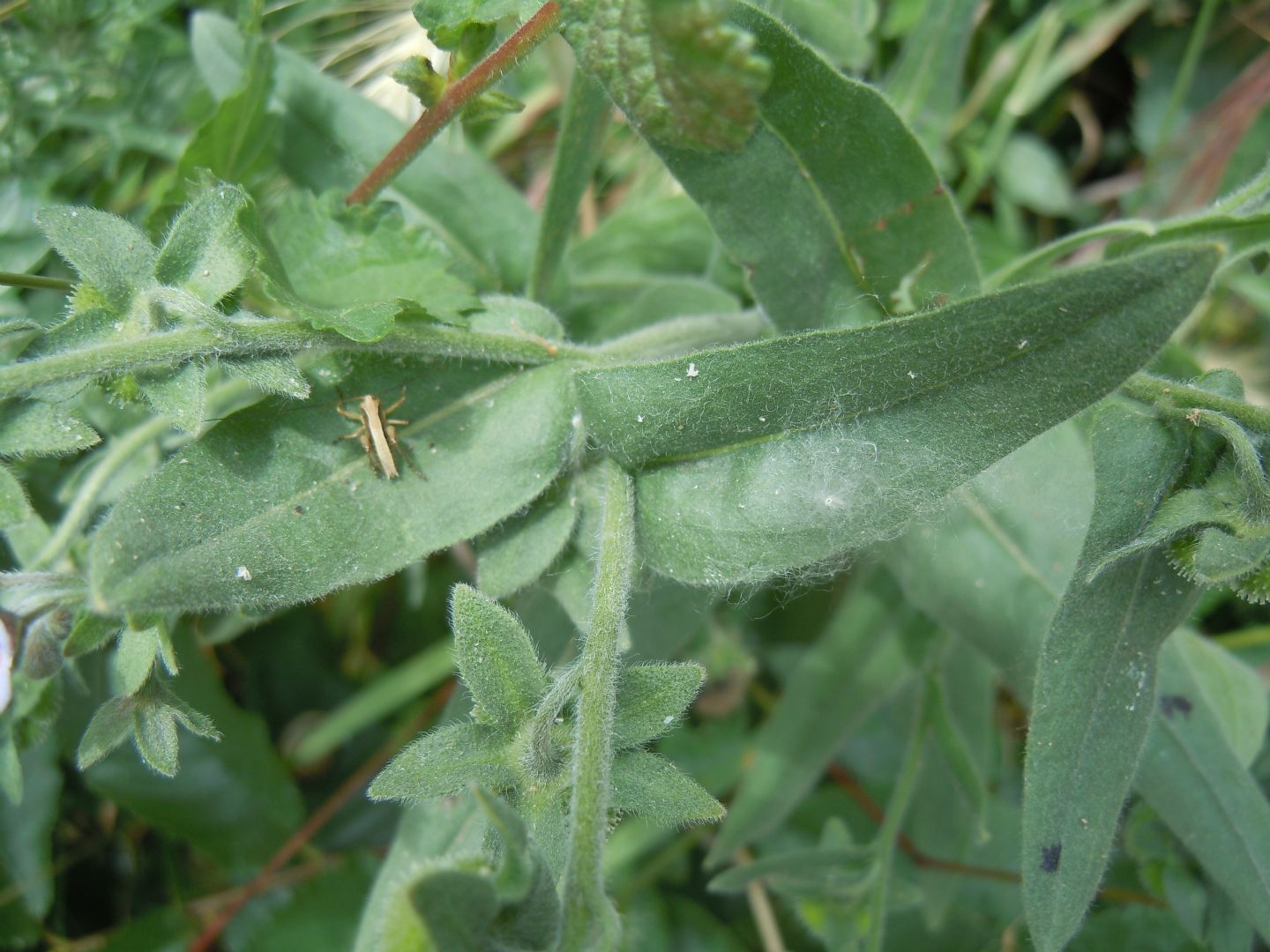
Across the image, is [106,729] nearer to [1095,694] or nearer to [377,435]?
[377,435]

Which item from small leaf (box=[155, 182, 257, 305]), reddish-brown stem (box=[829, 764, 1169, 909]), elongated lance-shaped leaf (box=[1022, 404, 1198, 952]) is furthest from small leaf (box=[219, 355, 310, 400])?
reddish-brown stem (box=[829, 764, 1169, 909])

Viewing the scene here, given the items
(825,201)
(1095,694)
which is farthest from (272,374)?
(1095,694)

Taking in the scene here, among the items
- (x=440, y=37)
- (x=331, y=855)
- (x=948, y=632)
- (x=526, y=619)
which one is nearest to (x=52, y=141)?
(x=440, y=37)

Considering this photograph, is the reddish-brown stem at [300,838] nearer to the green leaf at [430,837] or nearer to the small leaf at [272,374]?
the green leaf at [430,837]

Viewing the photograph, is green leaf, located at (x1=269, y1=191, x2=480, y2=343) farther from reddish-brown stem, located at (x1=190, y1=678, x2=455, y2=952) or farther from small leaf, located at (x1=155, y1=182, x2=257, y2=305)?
reddish-brown stem, located at (x1=190, y1=678, x2=455, y2=952)

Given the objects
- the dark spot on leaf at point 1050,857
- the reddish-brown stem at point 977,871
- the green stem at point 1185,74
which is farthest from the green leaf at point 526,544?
the green stem at point 1185,74

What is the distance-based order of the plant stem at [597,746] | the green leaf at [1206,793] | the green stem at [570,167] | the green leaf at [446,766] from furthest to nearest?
1. the green stem at [570,167]
2. the green leaf at [1206,793]
3. the green leaf at [446,766]
4. the plant stem at [597,746]
